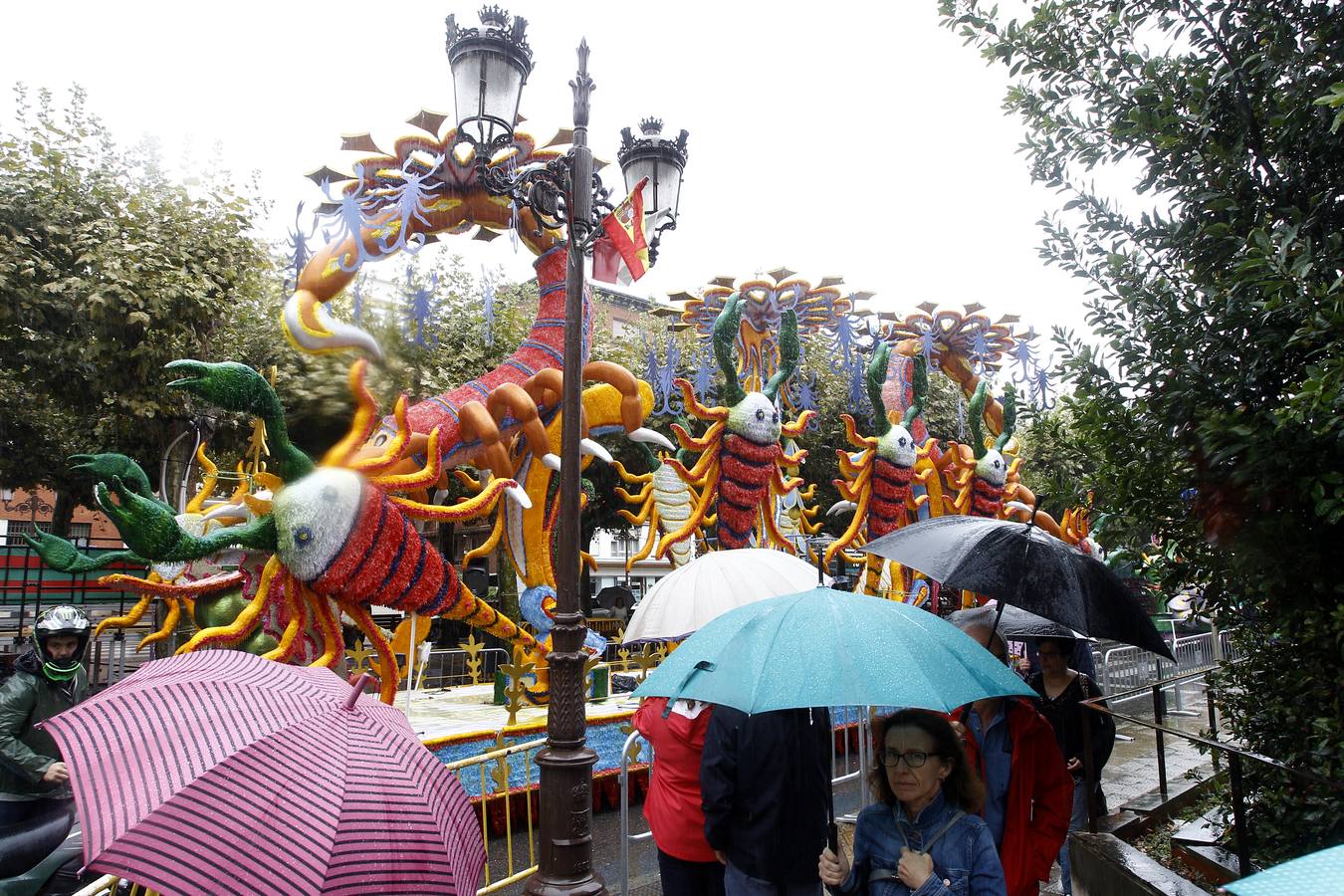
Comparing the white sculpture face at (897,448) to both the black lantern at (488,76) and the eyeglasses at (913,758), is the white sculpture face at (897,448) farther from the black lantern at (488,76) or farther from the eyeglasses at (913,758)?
the eyeglasses at (913,758)

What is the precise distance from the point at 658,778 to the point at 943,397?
846 inches

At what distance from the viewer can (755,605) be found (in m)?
2.96

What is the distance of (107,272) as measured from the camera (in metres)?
10.8

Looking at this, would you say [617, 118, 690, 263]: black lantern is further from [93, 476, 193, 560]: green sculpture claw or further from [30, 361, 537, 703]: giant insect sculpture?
[93, 476, 193, 560]: green sculpture claw

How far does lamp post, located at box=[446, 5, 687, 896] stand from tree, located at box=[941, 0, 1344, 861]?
2.25 metres

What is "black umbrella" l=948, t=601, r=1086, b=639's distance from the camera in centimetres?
433

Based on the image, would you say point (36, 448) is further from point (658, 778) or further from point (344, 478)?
point (658, 778)

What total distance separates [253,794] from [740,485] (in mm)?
8854

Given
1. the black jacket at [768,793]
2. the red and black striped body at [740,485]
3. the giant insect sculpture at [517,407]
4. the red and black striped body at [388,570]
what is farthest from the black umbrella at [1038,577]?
the red and black striped body at [740,485]

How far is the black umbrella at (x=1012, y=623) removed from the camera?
4.33m

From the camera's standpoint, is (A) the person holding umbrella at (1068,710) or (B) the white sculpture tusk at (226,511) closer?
(A) the person holding umbrella at (1068,710)

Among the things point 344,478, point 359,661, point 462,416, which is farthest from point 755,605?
point 359,661

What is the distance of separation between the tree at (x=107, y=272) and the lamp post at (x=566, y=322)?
807cm

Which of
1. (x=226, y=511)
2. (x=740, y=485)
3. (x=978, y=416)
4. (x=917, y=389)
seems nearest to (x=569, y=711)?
(x=226, y=511)
